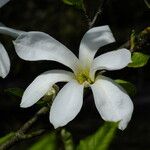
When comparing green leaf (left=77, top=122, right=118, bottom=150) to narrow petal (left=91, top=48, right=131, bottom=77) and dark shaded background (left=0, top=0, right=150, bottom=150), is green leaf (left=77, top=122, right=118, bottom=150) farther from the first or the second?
dark shaded background (left=0, top=0, right=150, bottom=150)

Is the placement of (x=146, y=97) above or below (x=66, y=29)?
below

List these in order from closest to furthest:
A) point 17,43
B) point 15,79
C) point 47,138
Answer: point 47,138 < point 17,43 < point 15,79

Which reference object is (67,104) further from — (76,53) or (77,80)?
(76,53)

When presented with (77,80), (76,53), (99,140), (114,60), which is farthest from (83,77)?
(76,53)

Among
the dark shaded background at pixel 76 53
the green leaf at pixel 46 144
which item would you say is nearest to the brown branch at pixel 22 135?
the green leaf at pixel 46 144

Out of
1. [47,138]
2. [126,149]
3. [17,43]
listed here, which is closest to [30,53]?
Answer: [17,43]

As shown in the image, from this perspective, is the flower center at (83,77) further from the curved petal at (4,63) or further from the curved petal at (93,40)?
the curved petal at (4,63)

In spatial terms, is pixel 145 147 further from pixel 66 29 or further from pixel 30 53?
pixel 30 53
